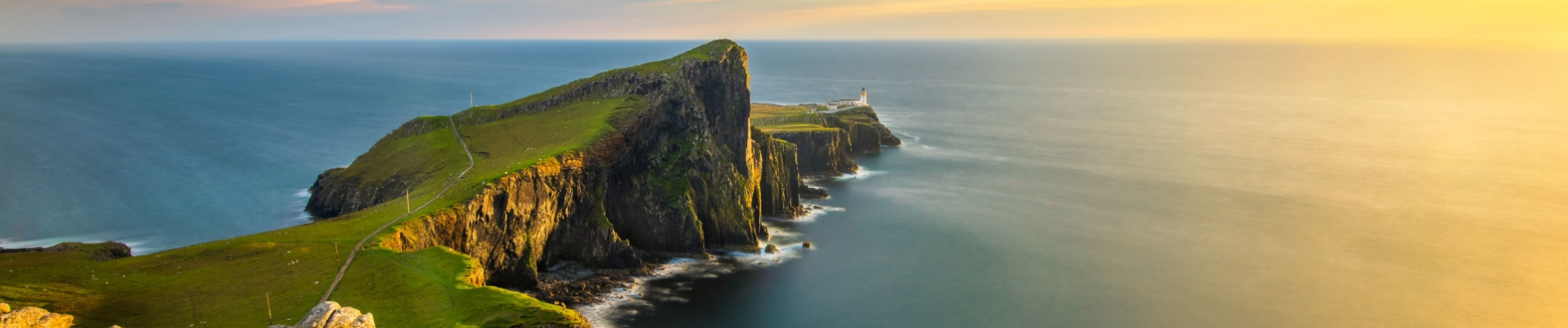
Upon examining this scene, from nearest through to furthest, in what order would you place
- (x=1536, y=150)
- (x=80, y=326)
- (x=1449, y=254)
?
(x=80, y=326)
(x=1449, y=254)
(x=1536, y=150)

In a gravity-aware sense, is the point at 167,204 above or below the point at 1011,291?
above

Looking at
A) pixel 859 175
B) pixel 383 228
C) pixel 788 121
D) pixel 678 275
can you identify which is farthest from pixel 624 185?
pixel 788 121

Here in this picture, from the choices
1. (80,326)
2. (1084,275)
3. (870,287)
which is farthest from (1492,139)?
(80,326)

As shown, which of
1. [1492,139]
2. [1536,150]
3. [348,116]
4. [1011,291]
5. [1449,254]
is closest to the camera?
[1011,291]

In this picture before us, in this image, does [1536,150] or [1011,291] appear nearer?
[1011,291]

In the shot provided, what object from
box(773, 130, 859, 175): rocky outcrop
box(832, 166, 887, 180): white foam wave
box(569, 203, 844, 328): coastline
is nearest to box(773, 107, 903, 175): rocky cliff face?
box(773, 130, 859, 175): rocky outcrop

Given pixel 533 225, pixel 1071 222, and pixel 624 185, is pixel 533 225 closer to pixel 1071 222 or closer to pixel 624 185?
pixel 624 185

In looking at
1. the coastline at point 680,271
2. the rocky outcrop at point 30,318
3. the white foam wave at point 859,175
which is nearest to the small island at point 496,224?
the coastline at point 680,271

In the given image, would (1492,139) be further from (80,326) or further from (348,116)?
(348,116)
